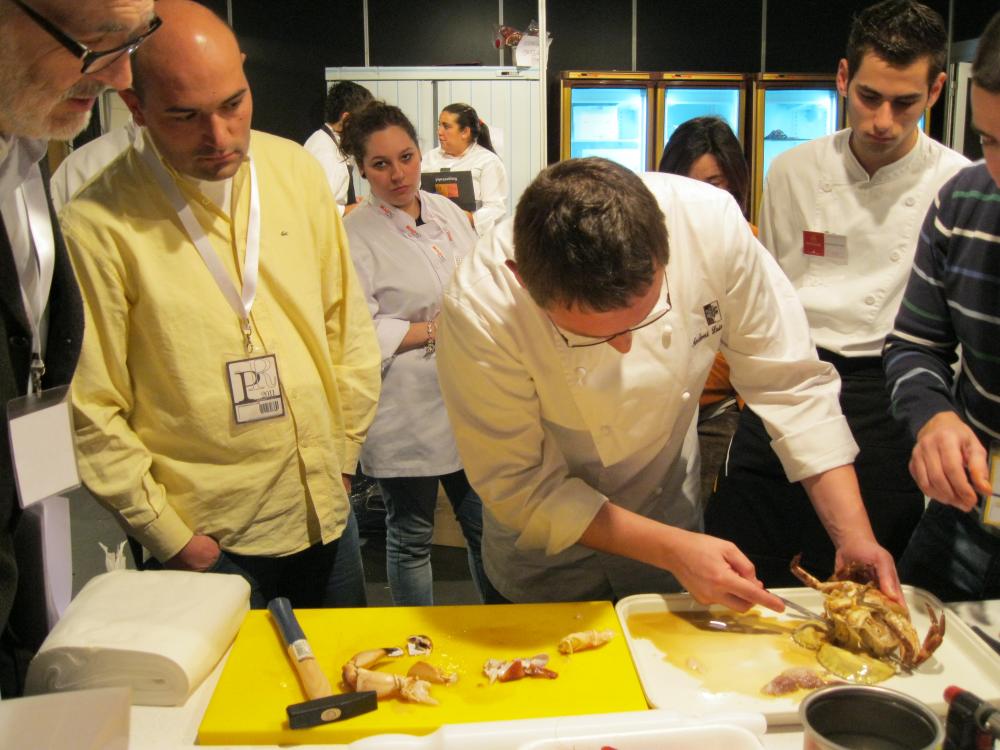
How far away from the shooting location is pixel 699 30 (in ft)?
21.2

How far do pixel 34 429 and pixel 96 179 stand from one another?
712 millimetres

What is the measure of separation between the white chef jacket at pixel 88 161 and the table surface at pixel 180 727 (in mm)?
1894

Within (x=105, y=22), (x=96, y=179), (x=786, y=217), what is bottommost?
(x=786, y=217)

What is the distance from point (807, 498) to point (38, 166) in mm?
1750

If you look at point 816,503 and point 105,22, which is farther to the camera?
point 816,503

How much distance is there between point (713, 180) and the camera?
2.48 metres

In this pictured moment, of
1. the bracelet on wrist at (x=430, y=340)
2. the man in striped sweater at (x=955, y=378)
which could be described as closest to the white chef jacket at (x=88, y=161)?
the bracelet on wrist at (x=430, y=340)

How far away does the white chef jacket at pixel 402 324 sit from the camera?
2484mm

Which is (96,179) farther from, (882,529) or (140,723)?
(882,529)

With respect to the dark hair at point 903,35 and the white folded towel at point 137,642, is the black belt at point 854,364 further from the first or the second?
the white folded towel at point 137,642

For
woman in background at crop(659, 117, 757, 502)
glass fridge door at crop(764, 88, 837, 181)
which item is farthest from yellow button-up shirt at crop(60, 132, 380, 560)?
glass fridge door at crop(764, 88, 837, 181)

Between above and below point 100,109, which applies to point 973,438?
below

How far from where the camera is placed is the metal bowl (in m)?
0.83

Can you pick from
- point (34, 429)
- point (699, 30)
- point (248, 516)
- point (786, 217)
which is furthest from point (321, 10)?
point (34, 429)
